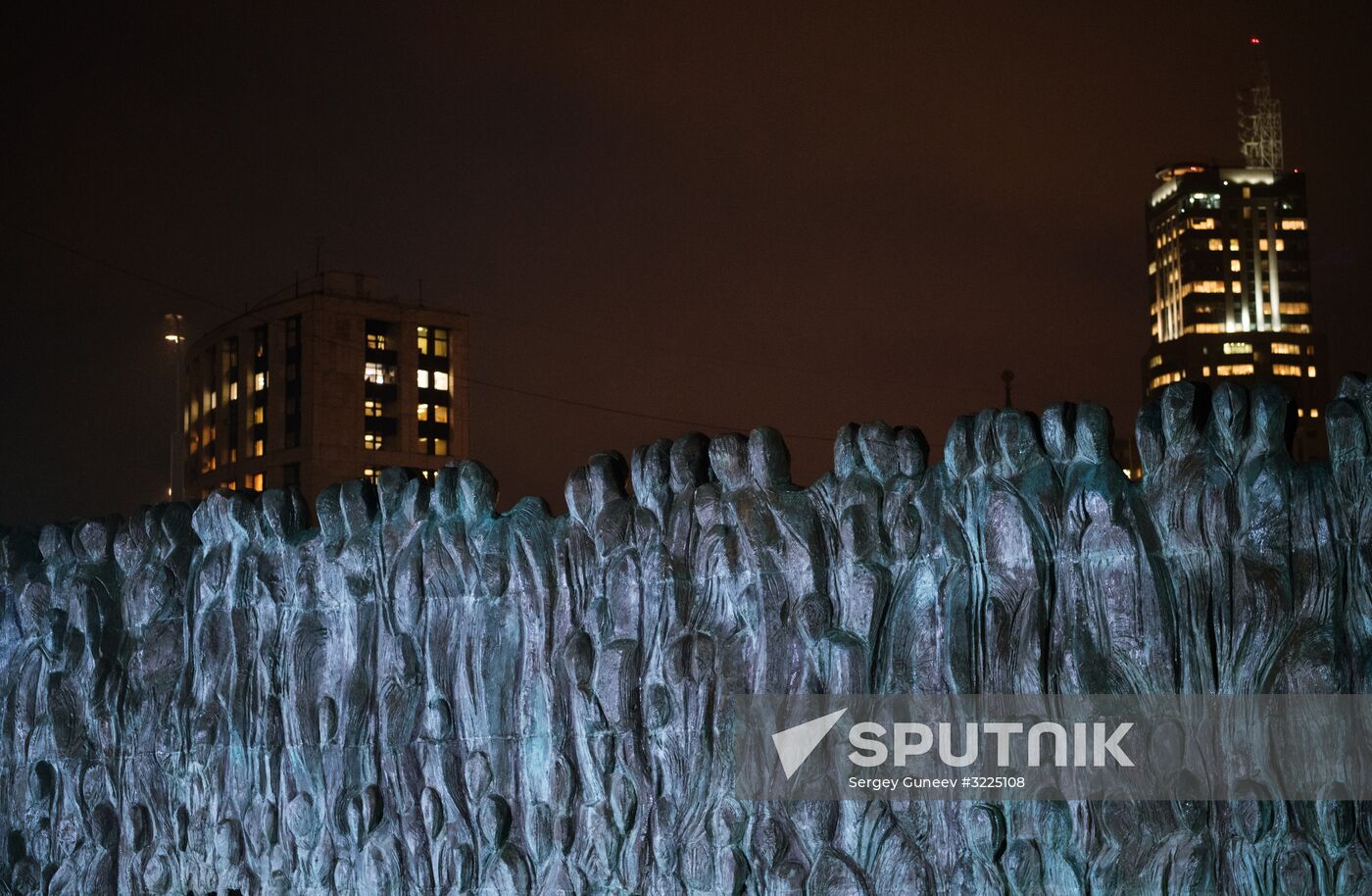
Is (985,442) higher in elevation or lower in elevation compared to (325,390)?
lower

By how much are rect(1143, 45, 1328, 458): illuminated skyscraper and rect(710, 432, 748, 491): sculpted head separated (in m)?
83.3

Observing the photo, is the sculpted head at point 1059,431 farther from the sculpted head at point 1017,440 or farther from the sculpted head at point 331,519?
the sculpted head at point 331,519

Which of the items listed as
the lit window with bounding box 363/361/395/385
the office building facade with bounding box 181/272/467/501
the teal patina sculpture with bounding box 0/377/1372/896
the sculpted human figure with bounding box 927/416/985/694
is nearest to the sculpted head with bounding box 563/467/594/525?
the teal patina sculpture with bounding box 0/377/1372/896

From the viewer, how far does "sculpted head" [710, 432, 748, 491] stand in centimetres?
919

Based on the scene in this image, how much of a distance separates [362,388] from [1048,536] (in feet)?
184

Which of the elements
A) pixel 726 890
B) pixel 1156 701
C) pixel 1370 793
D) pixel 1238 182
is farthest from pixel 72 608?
pixel 1238 182

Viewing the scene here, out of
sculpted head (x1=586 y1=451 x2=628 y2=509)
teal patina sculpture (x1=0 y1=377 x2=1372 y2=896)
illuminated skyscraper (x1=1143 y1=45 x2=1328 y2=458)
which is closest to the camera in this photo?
teal patina sculpture (x1=0 y1=377 x2=1372 y2=896)

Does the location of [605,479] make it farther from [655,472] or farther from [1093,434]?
[1093,434]

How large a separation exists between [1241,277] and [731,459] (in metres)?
87.4

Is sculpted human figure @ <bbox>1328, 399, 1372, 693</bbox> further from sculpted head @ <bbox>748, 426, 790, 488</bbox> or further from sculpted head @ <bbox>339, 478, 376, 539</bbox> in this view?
sculpted head @ <bbox>339, 478, 376, 539</bbox>

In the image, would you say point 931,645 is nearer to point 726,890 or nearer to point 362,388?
point 726,890

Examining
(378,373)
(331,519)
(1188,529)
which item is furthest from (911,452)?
(378,373)

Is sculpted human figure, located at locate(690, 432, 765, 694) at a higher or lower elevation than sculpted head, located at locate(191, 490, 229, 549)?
lower

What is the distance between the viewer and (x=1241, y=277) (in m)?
90.1
